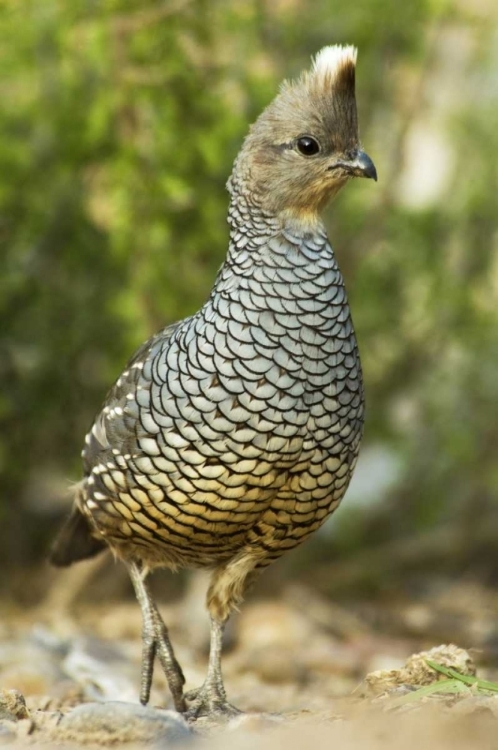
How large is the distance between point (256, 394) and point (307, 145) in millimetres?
1038

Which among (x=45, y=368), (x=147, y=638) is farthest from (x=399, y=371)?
(x=147, y=638)

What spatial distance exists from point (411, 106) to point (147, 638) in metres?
4.20

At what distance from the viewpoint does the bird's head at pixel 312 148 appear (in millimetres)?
4516

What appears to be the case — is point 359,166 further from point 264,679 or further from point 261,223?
point 264,679

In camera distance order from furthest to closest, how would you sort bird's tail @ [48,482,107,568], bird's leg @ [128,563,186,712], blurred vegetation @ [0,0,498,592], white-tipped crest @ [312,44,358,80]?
blurred vegetation @ [0,0,498,592], bird's tail @ [48,482,107,568], bird's leg @ [128,563,186,712], white-tipped crest @ [312,44,358,80]

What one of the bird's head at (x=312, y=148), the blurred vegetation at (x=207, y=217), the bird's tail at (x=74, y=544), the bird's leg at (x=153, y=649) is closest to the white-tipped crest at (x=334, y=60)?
the bird's head at (x=312, y=148)

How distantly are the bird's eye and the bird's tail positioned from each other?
2.03m

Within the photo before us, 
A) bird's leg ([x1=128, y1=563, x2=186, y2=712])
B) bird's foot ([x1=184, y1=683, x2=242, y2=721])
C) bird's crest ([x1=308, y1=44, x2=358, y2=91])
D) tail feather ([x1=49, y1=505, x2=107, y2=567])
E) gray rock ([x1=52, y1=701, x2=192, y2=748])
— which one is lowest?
gray rock ([x1=52, y1=701, x2=192, y2=748])

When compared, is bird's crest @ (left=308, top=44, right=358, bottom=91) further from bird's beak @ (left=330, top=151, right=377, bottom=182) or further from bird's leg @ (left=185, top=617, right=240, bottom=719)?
bird's leg @ (left=185, top=617, right=240, bottom=719)

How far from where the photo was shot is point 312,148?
180 inches

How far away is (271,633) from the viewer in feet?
25.1

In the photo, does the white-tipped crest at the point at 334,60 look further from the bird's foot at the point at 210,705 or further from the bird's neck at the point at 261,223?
the bird's foot at the point at 210,705

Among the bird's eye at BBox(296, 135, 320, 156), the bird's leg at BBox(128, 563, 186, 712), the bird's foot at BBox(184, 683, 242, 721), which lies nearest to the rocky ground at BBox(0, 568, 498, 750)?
the bird's foot at BBox(184, 683, 242, 721)

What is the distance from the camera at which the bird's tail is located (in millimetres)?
5508
